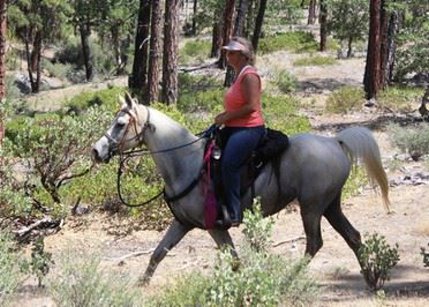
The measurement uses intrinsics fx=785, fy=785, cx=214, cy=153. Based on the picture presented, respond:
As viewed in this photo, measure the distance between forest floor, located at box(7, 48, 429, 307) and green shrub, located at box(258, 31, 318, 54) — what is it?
32930 mm

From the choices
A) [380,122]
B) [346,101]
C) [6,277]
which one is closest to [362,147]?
[6,277]

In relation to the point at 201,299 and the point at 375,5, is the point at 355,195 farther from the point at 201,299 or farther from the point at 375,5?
the point at 375,5

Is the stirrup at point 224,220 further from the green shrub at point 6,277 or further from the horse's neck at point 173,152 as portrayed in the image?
the green shrub at point 6,277

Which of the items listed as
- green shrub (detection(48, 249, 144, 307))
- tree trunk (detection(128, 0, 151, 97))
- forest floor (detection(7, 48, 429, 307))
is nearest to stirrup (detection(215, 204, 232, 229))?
forest floor (detection(7, 48, 429, 307))

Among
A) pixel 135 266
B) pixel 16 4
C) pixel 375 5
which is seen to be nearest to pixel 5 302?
pixel 135 266

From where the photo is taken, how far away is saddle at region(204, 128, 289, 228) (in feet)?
22.8

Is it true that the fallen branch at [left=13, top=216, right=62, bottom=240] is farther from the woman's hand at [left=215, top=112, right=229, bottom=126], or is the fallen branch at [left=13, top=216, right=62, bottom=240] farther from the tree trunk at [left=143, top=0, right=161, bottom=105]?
the tree trunk at [left=143, top=0, right=161, bottom=105]

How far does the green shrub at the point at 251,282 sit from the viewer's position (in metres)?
4.68

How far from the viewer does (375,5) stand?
933 inches

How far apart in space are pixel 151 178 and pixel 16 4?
26.5m

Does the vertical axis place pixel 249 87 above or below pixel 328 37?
above

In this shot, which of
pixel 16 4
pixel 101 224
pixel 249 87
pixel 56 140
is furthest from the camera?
pixel 16 4

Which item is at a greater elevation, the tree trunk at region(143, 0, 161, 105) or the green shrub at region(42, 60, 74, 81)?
the tree trunk at region(143, 0, 161, 105)

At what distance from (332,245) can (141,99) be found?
13.4 metres
